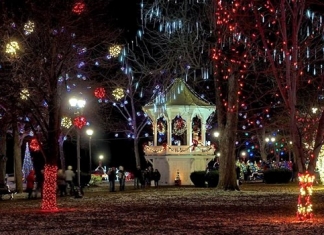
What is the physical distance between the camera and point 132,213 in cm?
2377

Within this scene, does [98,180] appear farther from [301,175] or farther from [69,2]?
[301,175]

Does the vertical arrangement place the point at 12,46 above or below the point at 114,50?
below

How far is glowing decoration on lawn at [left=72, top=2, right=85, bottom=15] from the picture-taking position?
86.5ft

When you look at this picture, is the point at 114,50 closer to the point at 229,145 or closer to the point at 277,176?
the point at 229,145

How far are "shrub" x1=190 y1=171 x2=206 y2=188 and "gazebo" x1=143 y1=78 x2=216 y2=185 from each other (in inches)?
100

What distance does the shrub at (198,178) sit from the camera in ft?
148

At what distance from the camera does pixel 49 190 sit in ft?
86.1

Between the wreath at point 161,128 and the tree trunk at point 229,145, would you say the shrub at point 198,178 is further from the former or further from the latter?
the wreath at point 161,128

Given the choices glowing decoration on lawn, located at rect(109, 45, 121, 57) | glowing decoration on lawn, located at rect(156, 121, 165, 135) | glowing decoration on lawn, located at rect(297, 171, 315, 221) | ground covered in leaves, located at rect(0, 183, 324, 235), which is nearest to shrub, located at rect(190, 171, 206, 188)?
glowing decoration on lawn, located at rect(156, 121, 165, 135)

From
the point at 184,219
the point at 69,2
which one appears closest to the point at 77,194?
the point at 69,2

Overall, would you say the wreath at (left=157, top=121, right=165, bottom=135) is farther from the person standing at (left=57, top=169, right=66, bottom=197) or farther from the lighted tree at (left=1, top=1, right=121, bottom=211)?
the lighted tree at (left=1, top=1, right=121, bottom=211)

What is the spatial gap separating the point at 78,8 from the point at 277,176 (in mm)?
28017

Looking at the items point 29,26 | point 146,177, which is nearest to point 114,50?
point 29,26

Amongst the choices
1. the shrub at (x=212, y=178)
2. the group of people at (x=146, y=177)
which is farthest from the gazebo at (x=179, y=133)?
the shrub at (x=212, y=178)
